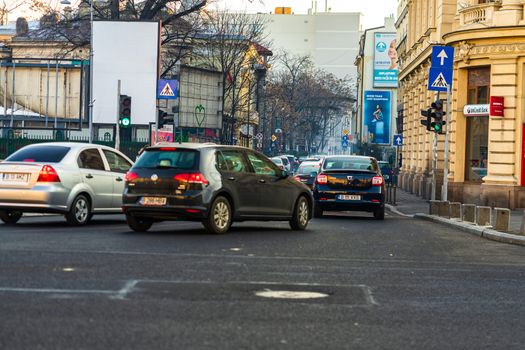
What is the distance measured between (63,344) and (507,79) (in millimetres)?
29351

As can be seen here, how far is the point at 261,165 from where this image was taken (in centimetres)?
1838

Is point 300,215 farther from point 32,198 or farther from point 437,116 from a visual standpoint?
point 437,116

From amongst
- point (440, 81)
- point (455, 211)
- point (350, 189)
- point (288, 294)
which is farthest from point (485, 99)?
point (288, 294)

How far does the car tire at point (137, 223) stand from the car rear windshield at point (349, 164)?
930cm

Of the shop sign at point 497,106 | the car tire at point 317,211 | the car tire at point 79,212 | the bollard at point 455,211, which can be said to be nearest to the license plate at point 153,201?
the car tire at point 79,212

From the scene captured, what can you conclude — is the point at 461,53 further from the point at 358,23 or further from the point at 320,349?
the point at 358,23

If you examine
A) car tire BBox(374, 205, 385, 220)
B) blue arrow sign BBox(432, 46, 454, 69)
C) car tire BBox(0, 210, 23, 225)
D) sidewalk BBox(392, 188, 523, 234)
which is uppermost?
blue arrow sign BBox(432, 46, 454, 69)

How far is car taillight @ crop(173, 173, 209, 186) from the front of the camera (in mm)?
16547

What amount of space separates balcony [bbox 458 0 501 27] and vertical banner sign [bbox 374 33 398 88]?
7235 cm

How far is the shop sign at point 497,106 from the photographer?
112 ft

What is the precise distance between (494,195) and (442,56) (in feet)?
23.9

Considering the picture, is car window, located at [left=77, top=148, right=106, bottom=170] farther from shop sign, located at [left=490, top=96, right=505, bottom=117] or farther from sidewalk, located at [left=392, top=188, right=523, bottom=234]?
shop sign, located at [left=490, top=96, right=505, bottom=117]

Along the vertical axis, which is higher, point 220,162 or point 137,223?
point 220,162

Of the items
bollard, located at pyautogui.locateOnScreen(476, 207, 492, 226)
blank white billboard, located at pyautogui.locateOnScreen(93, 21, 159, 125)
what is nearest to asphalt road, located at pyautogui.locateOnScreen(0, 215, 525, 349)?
bollard, located at pyautogui.locateOnScreen(476, 207, 492, 226)
